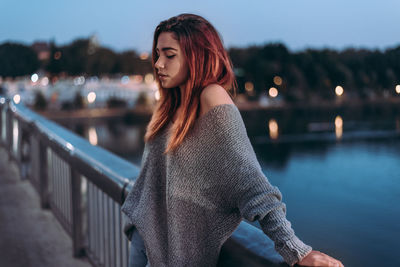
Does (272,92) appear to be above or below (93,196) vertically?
below

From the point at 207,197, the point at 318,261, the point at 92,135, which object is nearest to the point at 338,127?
the point at 92,135

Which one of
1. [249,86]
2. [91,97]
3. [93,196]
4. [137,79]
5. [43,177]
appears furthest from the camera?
[137,79]

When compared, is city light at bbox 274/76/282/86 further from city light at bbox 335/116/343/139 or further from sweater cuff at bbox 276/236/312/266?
sweater cuff at bbox 276/236/312/266

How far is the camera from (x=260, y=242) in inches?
49.6

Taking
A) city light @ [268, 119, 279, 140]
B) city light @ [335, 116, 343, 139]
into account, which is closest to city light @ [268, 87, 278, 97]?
city light @ [268, 119, 279, 140]

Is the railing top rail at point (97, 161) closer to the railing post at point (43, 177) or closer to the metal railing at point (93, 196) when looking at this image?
the metal railing at point (93, 196)

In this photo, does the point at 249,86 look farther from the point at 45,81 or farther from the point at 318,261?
the point at 318,261

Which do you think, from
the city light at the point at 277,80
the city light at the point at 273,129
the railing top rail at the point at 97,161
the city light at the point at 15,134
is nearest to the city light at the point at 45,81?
the city light at the point at 273,129

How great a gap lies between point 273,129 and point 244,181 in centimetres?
6868

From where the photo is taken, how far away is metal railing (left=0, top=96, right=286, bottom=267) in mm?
1298

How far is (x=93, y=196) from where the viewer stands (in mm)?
2771

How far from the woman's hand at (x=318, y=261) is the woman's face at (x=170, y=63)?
0.60m

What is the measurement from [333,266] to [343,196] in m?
34.2

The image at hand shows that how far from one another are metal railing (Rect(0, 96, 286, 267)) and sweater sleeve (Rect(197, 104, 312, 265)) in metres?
0.07
